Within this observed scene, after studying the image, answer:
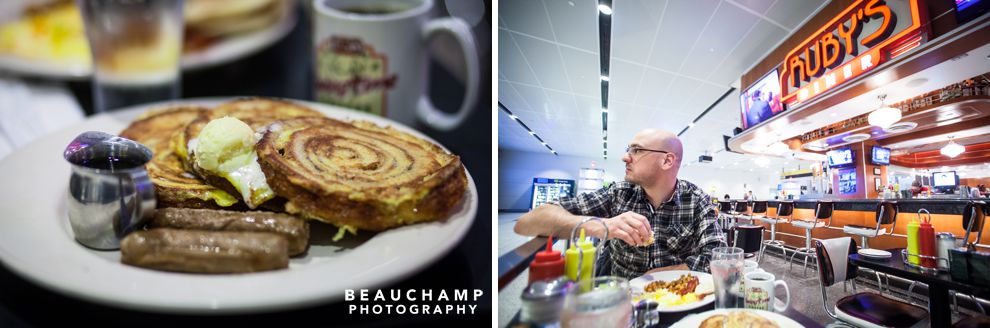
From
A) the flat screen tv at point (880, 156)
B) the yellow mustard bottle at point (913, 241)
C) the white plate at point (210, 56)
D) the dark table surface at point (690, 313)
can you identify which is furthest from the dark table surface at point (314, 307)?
the flat screen tv at point (880, 156)

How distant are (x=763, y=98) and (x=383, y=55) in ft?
5.17

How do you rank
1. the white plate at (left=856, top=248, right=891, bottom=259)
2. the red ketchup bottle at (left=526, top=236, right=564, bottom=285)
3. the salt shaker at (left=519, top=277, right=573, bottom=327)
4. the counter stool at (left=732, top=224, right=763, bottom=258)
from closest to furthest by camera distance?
the salt shaker at (left=519, top=277, right=573, bottom=327) → the red ketchup bottle at (left=526, top=236, right=564, bottom=285) → the white plate at (left=856, top=248, right=891, bottom=259) → the counter stool at (left=732, top=224, right=763, bottom=258)

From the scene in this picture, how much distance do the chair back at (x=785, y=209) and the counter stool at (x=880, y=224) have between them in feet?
0.85

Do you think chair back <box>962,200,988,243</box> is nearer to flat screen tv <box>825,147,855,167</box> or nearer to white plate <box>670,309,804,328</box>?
flat screen tv <box>825,147,855,167</box>

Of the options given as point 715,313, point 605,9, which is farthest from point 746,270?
point 605,9

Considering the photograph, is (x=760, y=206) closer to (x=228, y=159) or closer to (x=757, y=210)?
(x=757, y=210)

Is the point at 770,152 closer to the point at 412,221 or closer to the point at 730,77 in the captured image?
the point at 730,77

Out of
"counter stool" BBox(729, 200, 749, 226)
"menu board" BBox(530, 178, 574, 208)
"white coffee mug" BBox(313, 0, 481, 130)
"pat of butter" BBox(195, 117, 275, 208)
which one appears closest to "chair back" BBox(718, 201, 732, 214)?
"counter stool" BBox(729, 200, 749, 226)

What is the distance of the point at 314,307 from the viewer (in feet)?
2.96

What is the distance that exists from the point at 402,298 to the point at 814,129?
1.76m

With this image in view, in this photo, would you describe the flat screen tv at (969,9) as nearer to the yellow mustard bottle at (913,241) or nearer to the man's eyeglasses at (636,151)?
the yellow mustard bottle at (913,241)

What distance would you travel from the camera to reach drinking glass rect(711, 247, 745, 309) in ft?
2.85

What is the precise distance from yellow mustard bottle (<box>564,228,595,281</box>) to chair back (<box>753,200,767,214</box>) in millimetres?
1160

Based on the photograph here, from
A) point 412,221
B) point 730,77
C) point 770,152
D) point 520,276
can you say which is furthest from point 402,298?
point 770,152
